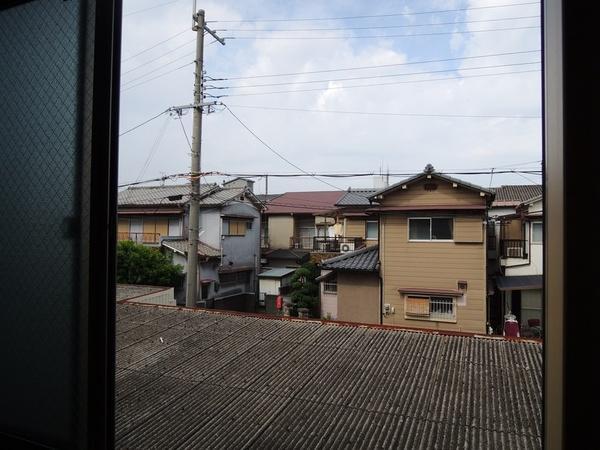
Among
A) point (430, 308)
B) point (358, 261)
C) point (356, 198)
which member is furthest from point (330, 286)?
point (356, 198)

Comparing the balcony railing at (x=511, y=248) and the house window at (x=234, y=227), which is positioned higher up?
the house window at (x=234, y=227)

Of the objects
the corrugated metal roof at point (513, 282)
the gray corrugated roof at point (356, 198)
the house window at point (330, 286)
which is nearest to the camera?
the corrugated metal roof at point (513, 282)

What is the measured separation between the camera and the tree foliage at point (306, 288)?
6621mm

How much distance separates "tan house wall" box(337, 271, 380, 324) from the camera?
18.1 feet

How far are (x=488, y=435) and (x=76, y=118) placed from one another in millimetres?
1755

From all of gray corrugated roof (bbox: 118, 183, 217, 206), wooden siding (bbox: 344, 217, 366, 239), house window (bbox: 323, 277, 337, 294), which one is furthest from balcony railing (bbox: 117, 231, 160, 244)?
wooden siding (bbox: 344, 217, 366, 239)

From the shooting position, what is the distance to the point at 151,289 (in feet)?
17.7

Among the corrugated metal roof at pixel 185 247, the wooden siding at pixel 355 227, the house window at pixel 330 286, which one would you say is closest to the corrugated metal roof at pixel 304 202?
the wooden siding at pixel 355 227

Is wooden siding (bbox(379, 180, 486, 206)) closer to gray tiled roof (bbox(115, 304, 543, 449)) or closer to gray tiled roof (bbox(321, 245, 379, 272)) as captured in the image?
gray tiled roof (bbox(321, 245, 379, 272))

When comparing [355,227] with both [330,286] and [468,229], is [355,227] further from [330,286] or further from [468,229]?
[468,229]

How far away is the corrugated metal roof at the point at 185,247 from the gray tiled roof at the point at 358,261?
2.83 meters

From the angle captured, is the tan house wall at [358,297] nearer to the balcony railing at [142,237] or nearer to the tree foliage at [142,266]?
the tree foliage at [142,266]
